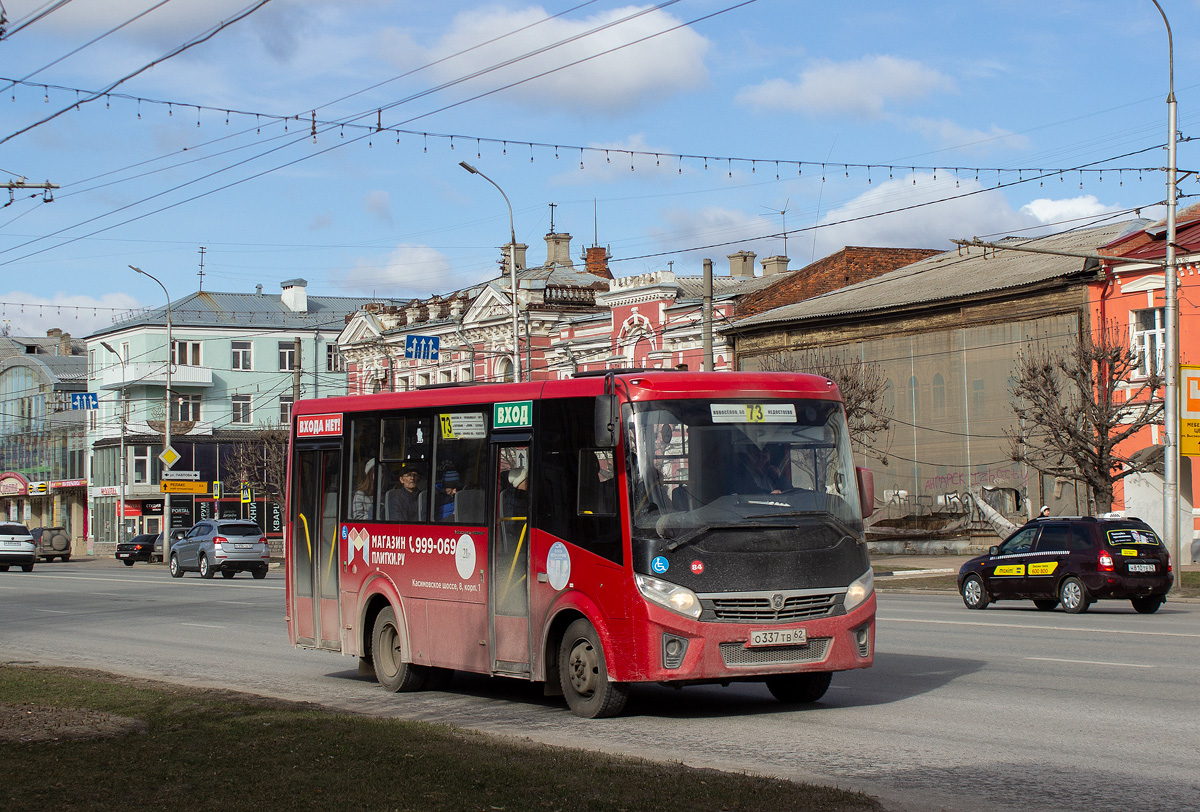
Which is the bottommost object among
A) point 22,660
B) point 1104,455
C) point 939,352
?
point 22,660

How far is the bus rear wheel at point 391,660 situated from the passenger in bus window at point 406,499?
36.1 inches

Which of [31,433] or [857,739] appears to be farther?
[31,433]

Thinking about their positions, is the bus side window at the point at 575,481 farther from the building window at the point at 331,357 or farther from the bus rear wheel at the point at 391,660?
the building window at the point at 331,357

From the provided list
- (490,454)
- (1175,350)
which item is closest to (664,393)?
(490,454)

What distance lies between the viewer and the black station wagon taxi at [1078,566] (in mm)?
22047

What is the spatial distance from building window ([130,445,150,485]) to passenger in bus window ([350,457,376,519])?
6706 centimetres

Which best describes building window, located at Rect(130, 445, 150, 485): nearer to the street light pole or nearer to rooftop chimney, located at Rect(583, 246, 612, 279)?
rooftop chimney, located at Rect(583, 246, 612, 279)

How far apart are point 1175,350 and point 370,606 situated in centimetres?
1803

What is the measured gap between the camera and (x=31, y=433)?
3484 inches

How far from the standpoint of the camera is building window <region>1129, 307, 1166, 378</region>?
37.1 metres

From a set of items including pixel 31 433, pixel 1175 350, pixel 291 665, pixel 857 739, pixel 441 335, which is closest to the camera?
pixel 857 739

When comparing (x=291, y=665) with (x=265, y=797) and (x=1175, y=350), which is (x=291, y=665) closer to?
(x=265, y=797)

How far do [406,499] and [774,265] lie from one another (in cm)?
5423

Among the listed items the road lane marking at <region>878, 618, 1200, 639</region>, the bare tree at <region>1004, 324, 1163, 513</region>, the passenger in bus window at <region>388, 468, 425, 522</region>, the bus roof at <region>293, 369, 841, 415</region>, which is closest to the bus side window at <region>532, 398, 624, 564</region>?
the bus roof at <region>293, 369, 841, 415</region>
